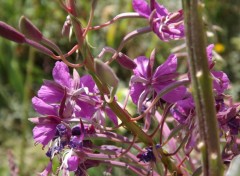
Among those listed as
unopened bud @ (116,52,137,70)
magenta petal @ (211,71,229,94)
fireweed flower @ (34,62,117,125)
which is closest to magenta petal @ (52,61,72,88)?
fireweed flower @ (34,62,117,125)

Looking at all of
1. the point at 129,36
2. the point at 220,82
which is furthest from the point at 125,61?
the point at 220,82

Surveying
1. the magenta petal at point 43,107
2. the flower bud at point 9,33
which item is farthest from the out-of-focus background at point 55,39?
the flower bud at point 9,33

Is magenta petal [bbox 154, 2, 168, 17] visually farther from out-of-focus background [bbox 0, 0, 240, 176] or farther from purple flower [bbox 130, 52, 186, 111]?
out-of-focus background [bbox 0, 0, 240, 176]

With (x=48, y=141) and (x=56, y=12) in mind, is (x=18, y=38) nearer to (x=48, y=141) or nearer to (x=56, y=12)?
(x=48, y=141)

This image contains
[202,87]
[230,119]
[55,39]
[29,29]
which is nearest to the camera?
[202,87]

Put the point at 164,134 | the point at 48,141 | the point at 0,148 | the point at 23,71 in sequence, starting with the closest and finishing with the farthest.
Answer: the point at 48,141, the point at 164,134, the point at 0,148, the point at 23,71

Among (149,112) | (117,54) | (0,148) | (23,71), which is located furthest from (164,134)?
(23,71)

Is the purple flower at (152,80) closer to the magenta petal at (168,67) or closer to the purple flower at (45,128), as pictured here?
the magenta petal at (168,67)

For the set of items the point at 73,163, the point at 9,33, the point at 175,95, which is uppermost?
the point at 9,33

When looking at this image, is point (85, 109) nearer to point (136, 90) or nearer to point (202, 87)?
point (136, 90)
